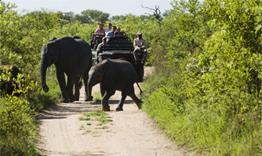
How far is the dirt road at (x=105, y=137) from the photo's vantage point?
12.0 m

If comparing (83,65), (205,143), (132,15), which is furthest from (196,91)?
(132,15)

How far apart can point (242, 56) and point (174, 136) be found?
A: 9.83 feet

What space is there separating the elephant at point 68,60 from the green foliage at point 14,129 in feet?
30.4

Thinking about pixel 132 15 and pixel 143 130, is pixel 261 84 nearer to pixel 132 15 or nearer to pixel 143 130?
pixel 143 130

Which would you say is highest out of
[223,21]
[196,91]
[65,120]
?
[223,21]

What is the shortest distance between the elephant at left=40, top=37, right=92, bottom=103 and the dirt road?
3.88 m

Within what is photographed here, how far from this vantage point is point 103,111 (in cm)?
1803


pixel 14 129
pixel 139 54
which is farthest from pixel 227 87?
pixel 139 54

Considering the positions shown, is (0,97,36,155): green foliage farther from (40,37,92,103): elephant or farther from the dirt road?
(40,37,92,103): elephant

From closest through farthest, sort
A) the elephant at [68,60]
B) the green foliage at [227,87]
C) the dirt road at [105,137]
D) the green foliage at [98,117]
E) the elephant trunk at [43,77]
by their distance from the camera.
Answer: the green foliage at [227,87]
the dirt road at [105,137]
the green foliage at [98,117]
the elephant trunk at [43,77]
the elephant at [68,60]

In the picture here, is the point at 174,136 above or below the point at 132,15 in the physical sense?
below

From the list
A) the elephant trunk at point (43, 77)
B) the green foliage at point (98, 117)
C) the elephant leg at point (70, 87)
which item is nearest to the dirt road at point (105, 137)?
the green foliage at point (98, 117)

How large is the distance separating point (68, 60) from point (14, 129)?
1078 centimetres

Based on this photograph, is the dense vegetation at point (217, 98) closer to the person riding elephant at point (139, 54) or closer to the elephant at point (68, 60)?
the elephant at point (68, 60)
